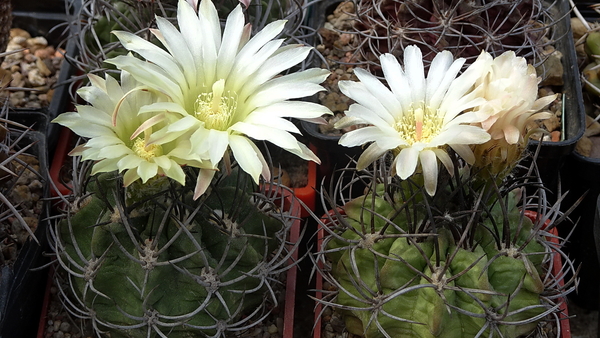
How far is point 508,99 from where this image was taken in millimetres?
766

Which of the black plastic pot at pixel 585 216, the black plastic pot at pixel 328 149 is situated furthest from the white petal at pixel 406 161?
the black plastic pot at pixel 585 216

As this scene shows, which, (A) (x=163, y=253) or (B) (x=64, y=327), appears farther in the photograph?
(B) (x=64, y=327)

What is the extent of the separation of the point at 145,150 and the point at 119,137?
0.05m

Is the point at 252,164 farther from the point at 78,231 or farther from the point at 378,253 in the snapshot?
the point at 78,231

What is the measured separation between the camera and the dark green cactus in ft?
2.73

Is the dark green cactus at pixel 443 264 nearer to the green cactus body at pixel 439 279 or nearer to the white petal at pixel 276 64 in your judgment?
the green cactus body at pixel 439 279

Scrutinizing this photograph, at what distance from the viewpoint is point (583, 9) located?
171 centimetres

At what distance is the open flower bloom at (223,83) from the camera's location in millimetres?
Result: 759

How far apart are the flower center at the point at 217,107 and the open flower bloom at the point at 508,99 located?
308 mm

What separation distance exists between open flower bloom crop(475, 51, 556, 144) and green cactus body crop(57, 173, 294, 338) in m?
0.35

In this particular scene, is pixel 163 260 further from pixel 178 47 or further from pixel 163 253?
pixel 178 47

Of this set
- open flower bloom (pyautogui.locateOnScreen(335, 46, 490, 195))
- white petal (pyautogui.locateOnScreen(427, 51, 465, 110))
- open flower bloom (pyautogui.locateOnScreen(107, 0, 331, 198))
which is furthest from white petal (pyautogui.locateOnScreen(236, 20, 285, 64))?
white petal (pyautogui.locateOnScreen(427, 51, 465, 110))

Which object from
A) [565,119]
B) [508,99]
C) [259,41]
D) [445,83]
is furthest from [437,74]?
[565,119]

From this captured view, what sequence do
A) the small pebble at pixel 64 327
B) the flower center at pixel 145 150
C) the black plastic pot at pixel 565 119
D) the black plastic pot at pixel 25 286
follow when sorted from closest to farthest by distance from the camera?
the flower center at pixel 145 150, the black plastic pot at pixel 25 286, the small pebble at pixel 64 327, the black plastic pot at pixel 565 119
